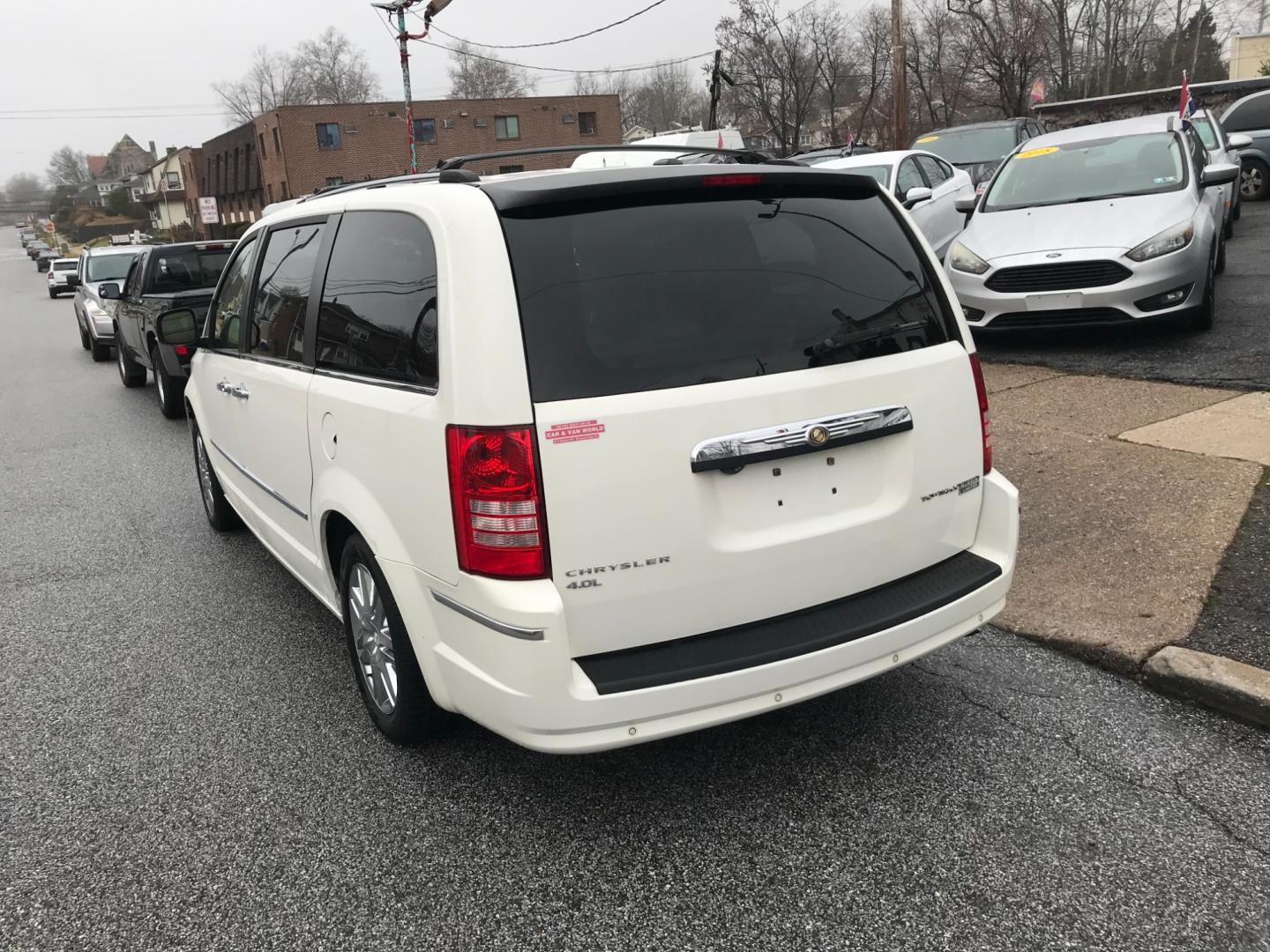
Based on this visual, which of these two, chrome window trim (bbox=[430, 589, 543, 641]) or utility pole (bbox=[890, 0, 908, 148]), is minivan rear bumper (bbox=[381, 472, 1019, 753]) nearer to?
chrome window trim (bbox=[430, 589, 543, 641])

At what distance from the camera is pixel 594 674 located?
2.56 meters

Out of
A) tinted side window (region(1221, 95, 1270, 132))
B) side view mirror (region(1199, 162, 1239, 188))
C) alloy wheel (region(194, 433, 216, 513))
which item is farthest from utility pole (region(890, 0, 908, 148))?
alloy wheel (region(194, 433, 216, 513))

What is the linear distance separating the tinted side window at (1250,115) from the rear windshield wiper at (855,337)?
64.5ft

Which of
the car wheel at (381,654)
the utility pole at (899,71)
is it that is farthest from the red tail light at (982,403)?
the utility pole at (899,71)

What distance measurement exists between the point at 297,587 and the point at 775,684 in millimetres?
3202

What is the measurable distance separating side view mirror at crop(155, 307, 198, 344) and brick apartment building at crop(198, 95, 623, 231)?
50321 mm

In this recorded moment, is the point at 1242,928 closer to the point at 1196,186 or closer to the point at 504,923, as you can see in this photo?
the point at 504,923

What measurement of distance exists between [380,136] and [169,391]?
191ft

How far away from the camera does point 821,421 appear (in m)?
2.72

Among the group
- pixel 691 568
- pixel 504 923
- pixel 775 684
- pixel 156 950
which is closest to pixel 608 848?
pixel 504 923

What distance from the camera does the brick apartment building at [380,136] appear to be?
60.7m

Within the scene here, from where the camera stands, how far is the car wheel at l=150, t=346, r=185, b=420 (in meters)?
9.81

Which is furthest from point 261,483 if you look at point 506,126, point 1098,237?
point 506,126

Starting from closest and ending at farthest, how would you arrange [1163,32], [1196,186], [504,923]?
1. [504,923]
2. [1196,186]
3. [1163,32]
